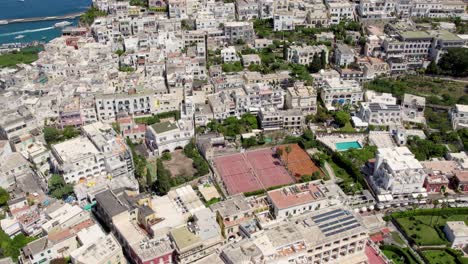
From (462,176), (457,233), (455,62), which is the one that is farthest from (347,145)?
(455,62)

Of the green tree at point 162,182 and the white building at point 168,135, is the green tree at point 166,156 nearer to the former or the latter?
the white building at point 168,135

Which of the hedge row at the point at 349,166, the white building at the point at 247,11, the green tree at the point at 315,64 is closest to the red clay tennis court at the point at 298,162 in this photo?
the hedge row at the point at 349,166

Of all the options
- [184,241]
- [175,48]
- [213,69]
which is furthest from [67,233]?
[175,48]

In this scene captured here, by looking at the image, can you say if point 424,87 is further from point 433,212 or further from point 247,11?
point 247,11

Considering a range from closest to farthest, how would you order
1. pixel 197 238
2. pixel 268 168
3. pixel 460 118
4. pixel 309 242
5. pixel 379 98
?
pixel 309 242 < pixel 197 238 < pixel 268 168 < pixel 460 118 < pixel 379 98

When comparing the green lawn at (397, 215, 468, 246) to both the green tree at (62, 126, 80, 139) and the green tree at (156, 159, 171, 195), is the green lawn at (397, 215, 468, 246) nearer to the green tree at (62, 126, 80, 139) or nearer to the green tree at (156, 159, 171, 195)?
the green tree at (156, 159, 171, 195)

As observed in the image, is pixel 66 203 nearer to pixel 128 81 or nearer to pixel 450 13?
pixel 128 81
